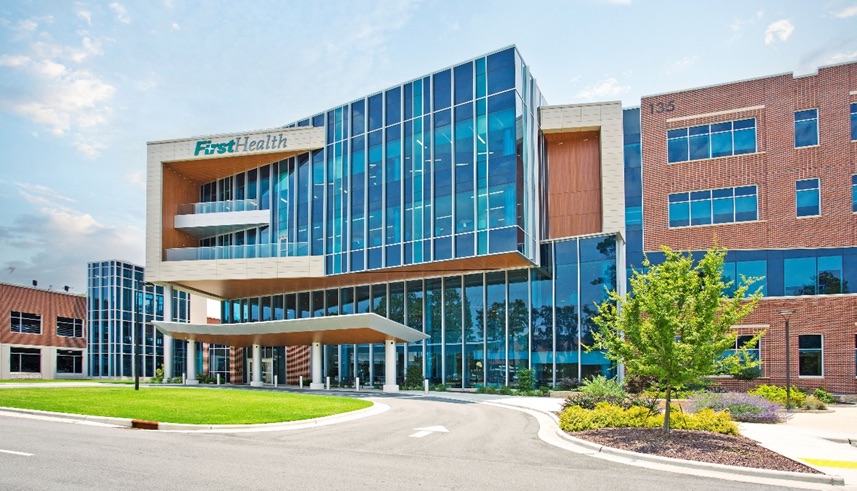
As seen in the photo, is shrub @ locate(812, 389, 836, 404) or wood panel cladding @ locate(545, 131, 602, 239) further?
wood panel cladding @ locate(545, 131, 602, 239)

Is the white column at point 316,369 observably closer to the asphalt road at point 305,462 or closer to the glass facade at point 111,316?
the asphalt road at point 305,462

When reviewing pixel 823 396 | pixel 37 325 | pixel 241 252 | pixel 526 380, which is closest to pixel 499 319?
pixel 526 380

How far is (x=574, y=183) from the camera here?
138 feet

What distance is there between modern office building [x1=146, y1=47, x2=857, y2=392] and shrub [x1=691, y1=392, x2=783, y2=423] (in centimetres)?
1124

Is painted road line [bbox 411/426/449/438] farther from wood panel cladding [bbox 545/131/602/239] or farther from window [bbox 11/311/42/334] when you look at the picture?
window [bbox 11/311/42/334]

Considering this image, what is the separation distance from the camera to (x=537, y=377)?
3925 cm

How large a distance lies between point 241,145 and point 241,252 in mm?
8008

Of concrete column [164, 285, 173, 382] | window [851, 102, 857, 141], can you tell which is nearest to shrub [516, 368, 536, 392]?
window [851, 102, 857, 141]

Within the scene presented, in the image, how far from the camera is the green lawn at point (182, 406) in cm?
2023

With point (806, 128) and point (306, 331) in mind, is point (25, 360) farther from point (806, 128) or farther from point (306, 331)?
point (806, 128)

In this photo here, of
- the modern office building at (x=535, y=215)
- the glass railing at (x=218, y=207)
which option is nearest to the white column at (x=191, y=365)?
the modern office building at (x=535, y=215)

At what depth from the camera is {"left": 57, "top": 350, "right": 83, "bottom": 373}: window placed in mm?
66438

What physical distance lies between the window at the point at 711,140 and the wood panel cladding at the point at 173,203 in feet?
121

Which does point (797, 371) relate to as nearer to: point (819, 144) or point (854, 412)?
point (854, 412)
